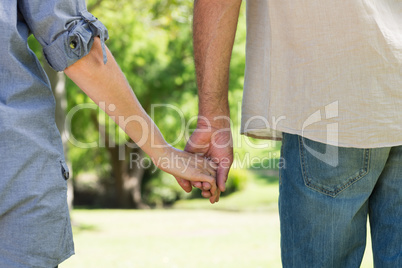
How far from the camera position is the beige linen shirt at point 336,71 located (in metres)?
1.59

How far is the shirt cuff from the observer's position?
4.64 feet

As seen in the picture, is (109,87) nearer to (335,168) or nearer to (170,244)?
(335,168)

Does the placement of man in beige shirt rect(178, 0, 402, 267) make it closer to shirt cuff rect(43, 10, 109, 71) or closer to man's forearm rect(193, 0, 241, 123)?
man's forearm rect(193, 0, 241, 123)

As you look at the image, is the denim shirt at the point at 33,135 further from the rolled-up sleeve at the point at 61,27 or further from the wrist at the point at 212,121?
the wrist at the point at 212,121

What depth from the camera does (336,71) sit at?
1643 millimetres

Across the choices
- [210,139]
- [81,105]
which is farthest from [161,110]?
[210,139]

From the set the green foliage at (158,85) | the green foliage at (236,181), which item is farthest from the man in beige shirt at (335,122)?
the green foliage at (236,181)

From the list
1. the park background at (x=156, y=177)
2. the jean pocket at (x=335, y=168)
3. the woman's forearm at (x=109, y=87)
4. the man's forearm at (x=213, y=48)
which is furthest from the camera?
the park background at (x=156, y=177)

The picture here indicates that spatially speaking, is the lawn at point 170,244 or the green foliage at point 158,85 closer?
the lawn at point 170,244

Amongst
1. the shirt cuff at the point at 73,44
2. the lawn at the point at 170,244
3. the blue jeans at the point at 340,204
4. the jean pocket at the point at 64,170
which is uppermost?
the shirt cuff at the point at 73,44

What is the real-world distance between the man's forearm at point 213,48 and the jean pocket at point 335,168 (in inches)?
24.1

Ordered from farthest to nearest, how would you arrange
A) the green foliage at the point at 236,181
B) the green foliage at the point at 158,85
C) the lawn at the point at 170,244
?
the green foliage at the point at 236,181 < the green foliage at the point at 158,85 < the lawn at the point at 170,244

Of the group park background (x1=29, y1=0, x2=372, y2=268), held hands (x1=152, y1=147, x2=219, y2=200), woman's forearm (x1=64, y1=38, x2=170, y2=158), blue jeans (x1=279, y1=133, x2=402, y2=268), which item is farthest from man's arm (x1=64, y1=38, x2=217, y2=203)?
park background (x1=29, y1=0, x2=372, y2=268)

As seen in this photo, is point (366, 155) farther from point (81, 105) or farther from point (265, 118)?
point (81, 105)
